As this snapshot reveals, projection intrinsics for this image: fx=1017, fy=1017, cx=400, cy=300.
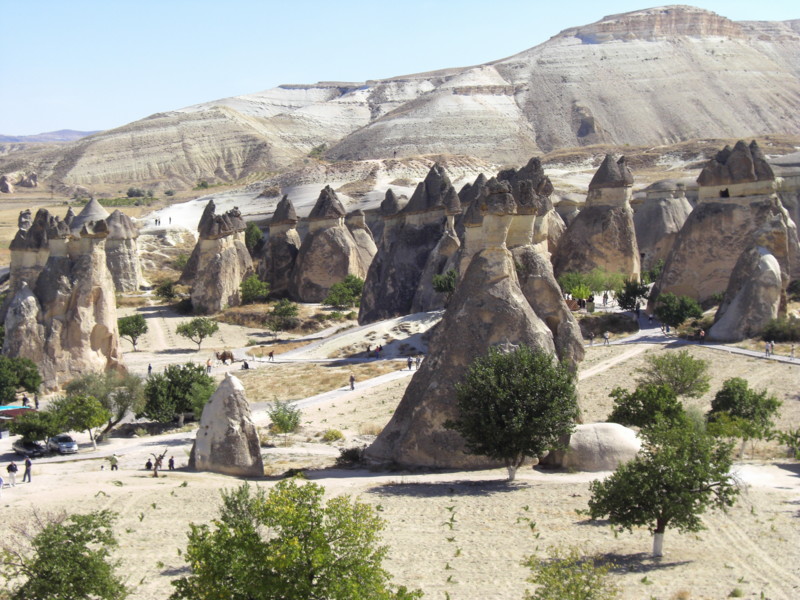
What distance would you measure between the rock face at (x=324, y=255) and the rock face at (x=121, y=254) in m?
9.83

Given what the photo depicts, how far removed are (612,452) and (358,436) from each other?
7398mm

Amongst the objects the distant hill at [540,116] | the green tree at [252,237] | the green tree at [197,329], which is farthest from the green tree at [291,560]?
the distant hill at [540,116]

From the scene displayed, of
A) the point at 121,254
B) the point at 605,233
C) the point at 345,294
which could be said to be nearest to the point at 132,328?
the point at 345,294

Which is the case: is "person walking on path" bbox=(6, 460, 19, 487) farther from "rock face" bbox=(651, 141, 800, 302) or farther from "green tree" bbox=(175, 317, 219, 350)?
"rock face" bbox=(651, 141, 800, 302)

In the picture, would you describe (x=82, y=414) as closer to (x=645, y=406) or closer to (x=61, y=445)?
(x=61, y=445)

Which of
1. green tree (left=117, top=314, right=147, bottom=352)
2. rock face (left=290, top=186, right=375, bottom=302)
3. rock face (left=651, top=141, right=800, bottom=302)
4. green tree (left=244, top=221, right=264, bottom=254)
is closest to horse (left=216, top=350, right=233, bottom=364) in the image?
green tree (left=117, top=314, right=147, bottom=352)

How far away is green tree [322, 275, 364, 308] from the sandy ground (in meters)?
25.2

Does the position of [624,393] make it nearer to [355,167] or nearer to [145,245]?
[145,245]

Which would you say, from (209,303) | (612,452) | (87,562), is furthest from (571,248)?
(87,562)

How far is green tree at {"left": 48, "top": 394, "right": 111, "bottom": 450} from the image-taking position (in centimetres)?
2456

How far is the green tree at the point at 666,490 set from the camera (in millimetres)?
14273

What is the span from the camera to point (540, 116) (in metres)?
137

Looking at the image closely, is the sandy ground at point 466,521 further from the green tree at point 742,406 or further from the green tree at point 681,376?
the green tree at point 681,376

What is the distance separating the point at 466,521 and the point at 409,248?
28.6 metres
